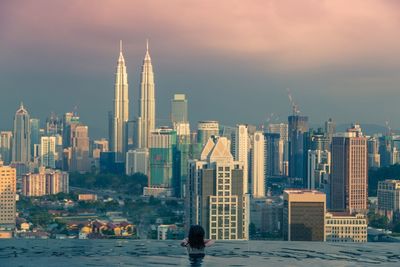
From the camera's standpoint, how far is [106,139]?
167 feet

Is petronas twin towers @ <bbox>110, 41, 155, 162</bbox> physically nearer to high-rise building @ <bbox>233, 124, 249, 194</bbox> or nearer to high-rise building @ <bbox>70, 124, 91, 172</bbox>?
high-rise building @ <bbox>70, 124, 91, 172</bbox>

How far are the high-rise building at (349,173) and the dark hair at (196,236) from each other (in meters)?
20.7

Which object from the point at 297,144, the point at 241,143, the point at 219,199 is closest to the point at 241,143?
the point at 241,143

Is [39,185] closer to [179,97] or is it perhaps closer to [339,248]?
[179,97]

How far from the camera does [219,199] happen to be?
19453 millimetres

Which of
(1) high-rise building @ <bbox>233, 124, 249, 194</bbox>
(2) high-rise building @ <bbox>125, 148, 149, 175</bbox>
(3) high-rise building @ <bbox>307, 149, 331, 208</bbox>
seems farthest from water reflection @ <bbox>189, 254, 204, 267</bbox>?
(2) high-rise building @ <bbox>125, 148, 149, 175</bbox>

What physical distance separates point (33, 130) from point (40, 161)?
2188 mm

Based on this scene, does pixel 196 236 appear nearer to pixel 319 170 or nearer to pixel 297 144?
pixel 319 170

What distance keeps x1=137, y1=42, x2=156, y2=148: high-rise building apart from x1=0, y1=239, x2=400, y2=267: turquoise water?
38.9 metres

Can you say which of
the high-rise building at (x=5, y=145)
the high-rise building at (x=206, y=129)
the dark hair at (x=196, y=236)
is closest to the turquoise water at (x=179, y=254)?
the dark hair at (x=196, y=236)

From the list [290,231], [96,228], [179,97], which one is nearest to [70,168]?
[179,97]

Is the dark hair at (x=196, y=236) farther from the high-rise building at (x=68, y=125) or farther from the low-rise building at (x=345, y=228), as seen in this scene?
the high-rise building at (x=68, y=125)

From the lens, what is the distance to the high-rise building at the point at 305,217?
19328 millimetres

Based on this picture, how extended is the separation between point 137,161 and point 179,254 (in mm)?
34850
